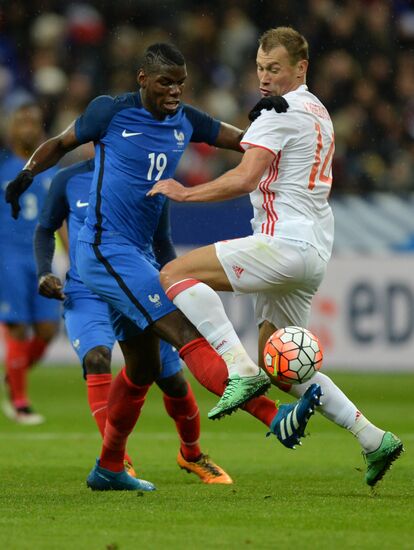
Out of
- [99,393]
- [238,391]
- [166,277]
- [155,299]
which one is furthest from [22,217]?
[238,391]

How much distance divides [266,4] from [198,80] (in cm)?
→ 178

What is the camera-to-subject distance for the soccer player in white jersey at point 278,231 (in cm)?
630

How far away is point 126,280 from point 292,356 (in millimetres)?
939

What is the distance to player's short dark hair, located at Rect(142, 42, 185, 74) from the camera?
6633mm

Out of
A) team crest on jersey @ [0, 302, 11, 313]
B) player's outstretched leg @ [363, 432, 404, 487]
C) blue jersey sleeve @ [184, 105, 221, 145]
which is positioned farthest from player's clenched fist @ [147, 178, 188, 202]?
team crest on jersey @ [0, 302, 11, 313]

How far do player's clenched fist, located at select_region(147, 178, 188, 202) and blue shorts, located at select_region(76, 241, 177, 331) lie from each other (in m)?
0.41

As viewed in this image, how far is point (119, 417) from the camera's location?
7.16 m

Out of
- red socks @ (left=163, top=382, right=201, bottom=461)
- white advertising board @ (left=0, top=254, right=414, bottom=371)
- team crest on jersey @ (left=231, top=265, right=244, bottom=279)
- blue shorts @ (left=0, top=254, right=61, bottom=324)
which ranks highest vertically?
team crest on jersey @ (left=231, top=265, right=244, bottom=279)

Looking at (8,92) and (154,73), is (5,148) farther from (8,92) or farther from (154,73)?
(154,73)

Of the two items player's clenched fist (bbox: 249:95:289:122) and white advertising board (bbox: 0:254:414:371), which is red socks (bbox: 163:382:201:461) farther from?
white advertising board (bbox: 0:254:414:371)

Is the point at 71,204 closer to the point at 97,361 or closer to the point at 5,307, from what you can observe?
the point at 97,361

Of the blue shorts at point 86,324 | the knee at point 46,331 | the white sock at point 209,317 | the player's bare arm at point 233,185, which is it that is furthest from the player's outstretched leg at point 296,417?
the knee at point 46,331

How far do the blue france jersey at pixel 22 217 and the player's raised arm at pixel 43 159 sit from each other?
4.99 meters

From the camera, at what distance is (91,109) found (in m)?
6.80
